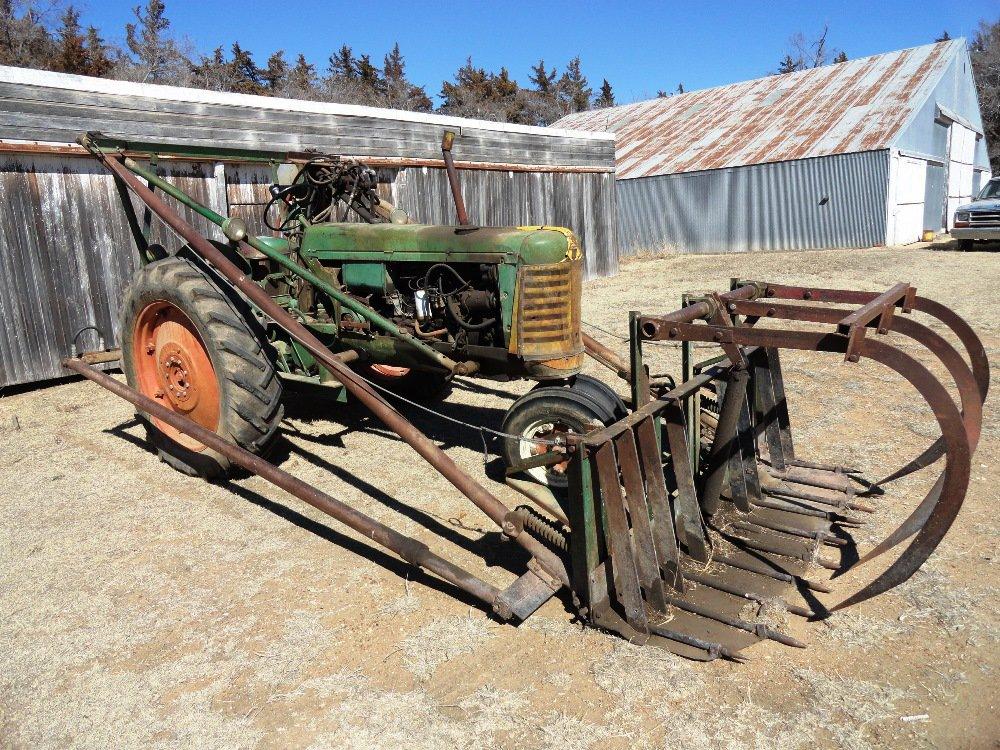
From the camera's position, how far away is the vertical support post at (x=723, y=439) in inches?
156

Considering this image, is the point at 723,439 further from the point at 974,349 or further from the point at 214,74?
the point at 214,74

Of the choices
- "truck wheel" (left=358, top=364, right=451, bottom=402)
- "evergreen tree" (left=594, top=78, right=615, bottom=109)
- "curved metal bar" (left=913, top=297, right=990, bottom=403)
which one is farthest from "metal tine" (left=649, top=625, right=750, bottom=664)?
"evergreen tree" (left=594, top=78, right=615, bottom=109)

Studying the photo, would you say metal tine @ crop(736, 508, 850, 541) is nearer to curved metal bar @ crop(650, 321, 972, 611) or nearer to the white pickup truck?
curved metal bar @ crop(650, 321, 972, 611)

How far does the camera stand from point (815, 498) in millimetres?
4367

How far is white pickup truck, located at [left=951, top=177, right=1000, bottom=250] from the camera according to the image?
1686 cm

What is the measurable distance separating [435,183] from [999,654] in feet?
32.0

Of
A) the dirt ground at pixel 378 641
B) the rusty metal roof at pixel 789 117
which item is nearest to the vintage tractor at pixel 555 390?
the dirt ground at pixel 378 641

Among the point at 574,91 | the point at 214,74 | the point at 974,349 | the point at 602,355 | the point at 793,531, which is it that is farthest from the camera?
the point at 574,91

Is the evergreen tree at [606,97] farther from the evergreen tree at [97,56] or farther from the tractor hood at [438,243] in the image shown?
the tractor hood at [438,243]

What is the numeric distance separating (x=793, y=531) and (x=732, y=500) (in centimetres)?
39

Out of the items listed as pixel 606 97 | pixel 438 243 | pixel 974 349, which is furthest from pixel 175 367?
pixel 606 97

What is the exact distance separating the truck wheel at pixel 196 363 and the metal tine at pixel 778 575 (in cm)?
284

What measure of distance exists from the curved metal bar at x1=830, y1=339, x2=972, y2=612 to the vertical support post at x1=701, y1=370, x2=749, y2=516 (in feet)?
3.57

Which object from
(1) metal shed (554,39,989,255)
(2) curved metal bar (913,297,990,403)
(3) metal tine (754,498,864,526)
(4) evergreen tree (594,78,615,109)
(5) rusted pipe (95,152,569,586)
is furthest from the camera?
(4) evergreen tree (594,78,615,109)
